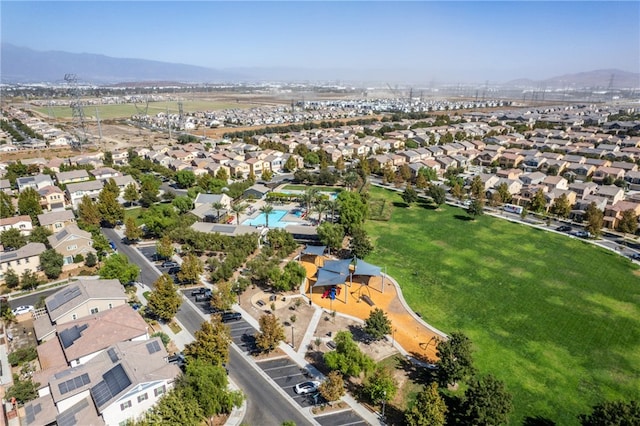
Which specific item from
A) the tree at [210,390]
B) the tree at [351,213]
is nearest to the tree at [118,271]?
the tree at [210,390]

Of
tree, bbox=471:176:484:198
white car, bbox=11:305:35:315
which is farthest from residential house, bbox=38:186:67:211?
tree, bbox=471:176:484:198

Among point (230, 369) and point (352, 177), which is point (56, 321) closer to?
point (230, 369)

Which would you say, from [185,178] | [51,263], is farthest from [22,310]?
[185,178]

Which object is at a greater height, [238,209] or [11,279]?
[238,209]

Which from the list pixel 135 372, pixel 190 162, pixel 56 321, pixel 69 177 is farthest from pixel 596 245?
pixel 69 177

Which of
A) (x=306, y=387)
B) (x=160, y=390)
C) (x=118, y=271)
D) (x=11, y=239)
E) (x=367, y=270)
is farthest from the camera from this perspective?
(x=11, y=239)

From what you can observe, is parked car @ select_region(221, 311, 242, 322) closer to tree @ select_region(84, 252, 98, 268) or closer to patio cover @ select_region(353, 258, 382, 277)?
patio cover @ select_region(353, 258, 382, 277)

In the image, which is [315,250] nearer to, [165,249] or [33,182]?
[165,249]

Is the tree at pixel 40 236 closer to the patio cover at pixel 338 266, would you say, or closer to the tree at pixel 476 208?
the patio cover at pixel 338 266
